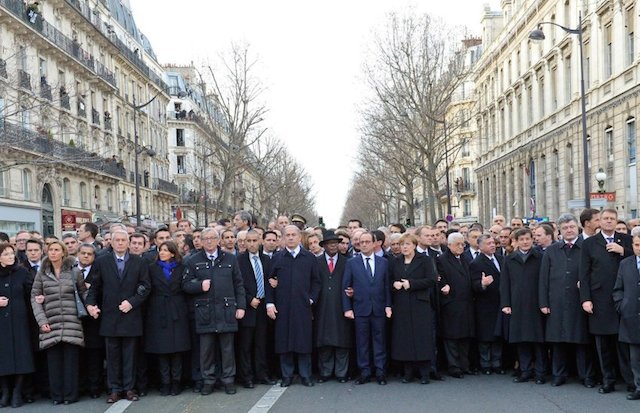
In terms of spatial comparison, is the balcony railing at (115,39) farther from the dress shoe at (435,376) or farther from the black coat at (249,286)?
the dress shoe at (435,376)

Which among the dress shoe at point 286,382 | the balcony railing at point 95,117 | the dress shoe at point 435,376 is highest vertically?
the balcony railing at point 95,117

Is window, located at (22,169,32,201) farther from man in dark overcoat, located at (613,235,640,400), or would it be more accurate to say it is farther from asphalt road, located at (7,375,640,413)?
man in dark overcoat, located at (613,235,640,400)

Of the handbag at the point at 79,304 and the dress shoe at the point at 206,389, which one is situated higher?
the handbag at the point at 79,304

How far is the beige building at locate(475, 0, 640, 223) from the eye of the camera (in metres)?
31.2

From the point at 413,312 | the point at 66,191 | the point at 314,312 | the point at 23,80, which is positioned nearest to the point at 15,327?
the point at 314,312

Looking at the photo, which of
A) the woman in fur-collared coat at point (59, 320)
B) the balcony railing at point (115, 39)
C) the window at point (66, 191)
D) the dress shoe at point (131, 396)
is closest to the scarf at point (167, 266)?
the woman in fur-collared coat at point (59, 320)

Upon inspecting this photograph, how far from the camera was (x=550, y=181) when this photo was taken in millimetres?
43688

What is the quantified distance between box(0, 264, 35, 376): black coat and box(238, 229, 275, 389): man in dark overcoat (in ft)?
8.51

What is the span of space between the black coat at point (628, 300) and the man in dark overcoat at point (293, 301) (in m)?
3.71

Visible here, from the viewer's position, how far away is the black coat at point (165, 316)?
8680mm

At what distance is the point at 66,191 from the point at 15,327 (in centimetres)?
3356

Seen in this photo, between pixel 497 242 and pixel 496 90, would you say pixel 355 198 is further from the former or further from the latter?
pixel 497 242

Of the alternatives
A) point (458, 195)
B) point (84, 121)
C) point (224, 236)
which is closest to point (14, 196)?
point (84, 121)

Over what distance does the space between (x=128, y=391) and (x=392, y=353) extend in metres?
3.33
